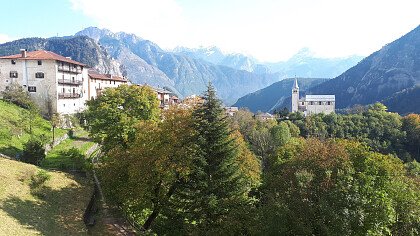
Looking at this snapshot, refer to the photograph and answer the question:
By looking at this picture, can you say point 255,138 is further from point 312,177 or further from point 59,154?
point 312,177

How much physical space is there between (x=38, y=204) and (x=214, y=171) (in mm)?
13338

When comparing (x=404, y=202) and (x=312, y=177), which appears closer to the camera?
(x=404, y=202)

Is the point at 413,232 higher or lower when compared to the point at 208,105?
lower

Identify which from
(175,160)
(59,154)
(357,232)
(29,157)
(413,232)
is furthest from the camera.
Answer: (59,154)

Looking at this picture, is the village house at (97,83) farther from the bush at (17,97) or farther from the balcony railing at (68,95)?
the bush at (17,97)

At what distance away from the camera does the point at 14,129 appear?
46.0m

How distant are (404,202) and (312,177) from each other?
5.27m

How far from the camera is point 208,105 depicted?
2920 centimetres

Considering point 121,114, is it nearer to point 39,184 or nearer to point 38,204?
point 39,184

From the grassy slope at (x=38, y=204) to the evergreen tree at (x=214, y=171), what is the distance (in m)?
8.86

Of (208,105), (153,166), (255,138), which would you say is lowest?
(255,138)

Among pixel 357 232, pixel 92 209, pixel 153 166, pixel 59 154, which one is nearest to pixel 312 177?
pixel 357 232

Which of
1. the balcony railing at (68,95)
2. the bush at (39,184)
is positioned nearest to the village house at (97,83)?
the balcony railing at (68,95)

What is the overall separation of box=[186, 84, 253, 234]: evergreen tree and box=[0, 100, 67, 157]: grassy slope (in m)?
22.7
